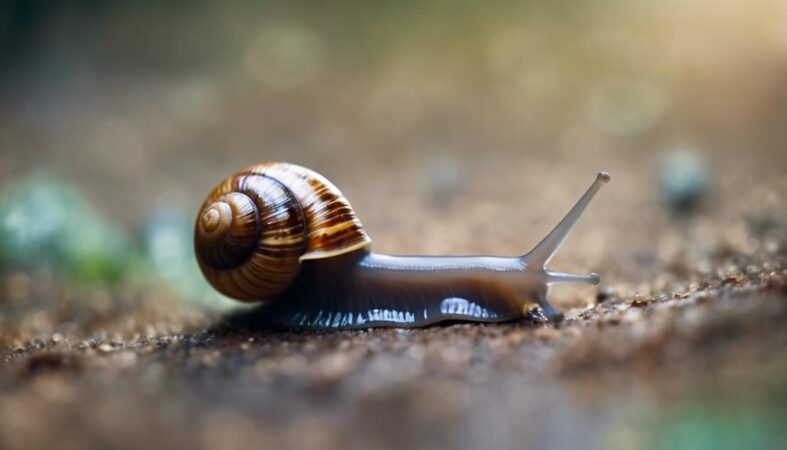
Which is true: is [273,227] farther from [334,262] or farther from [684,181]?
[684,181]

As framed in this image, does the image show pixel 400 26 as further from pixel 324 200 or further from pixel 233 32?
pixel 324 200

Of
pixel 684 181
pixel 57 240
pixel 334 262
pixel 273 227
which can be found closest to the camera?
pixel 273 227

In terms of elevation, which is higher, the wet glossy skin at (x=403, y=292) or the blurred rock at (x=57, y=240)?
the blurred rock at (x=57, y=240)

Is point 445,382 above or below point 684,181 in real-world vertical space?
below

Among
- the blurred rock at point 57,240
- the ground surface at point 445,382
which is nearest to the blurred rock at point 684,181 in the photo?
the ground surface at point 445,382

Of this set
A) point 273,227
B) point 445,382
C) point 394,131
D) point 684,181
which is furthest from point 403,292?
point 394,131

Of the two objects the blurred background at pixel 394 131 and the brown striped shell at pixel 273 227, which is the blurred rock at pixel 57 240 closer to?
the blurred background at pixel 394 131

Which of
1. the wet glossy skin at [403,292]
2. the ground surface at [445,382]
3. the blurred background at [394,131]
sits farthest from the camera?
the blurred background at [394,131]

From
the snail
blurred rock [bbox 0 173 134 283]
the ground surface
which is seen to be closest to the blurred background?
blurred rock [bbox 0 173 134 283]
